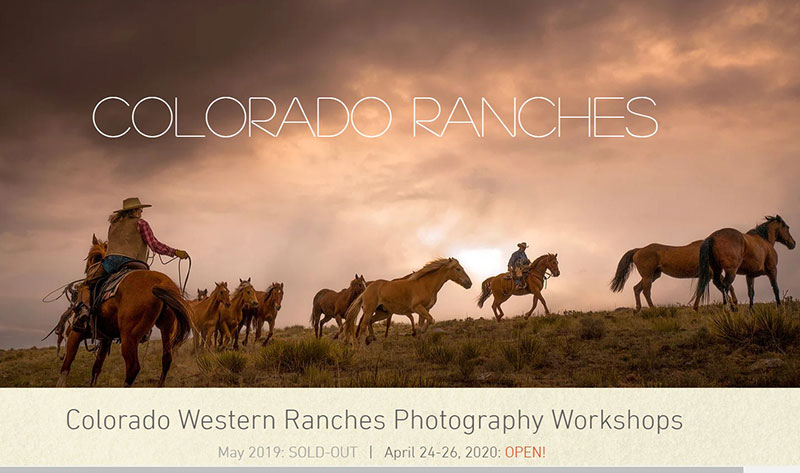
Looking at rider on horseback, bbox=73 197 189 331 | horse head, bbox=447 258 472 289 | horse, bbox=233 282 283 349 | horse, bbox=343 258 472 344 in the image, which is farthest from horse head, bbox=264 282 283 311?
rider on horseback, bbox=73 197 189 331

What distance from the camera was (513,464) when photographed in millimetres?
9281

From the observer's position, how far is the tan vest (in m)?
10.7

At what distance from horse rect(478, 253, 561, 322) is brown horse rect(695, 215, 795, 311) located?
6.86m

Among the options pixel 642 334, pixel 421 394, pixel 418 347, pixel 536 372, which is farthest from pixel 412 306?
pixel 421 394

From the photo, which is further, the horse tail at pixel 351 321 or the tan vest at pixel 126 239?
the horse tail at pixel 351 321

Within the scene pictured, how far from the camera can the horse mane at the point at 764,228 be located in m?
20.3

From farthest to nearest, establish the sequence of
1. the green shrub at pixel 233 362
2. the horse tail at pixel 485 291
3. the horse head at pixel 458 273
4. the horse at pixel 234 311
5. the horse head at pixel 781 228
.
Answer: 1. the horse tail at pixel 485 291
2. the horse head at pixel 781 228
3. the horse head at pixel 458 273
4. the horse at pixel 234 311
5. the green shrub at pixel 233 362

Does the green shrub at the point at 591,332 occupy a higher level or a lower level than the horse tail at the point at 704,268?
lower

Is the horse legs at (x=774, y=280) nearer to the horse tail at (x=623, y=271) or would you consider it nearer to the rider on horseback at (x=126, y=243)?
the horse tail at (x=623, y=271)

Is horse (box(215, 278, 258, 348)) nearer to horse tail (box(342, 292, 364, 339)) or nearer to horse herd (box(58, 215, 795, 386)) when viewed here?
horse herd (box(58, 215, 795, 386))

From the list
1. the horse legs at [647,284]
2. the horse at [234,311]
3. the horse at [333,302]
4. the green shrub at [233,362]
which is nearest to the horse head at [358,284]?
the horse at [333,302]

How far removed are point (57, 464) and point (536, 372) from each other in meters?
8.77

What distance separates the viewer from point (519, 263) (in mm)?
25625

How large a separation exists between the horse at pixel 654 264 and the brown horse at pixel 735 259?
7.29 feet
